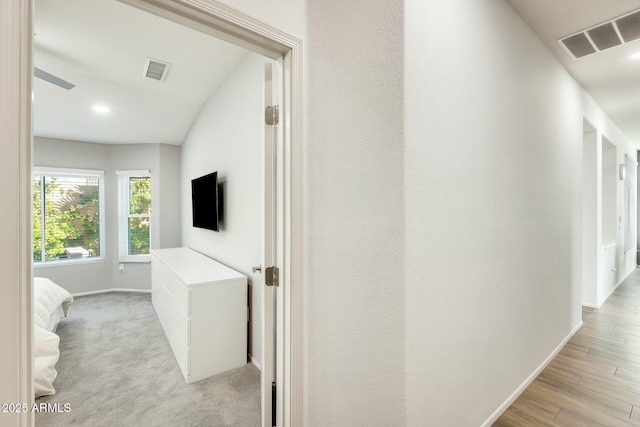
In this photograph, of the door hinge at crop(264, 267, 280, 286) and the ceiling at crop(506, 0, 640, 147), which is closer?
the door hinge at crop(264, 267, 280, 286)

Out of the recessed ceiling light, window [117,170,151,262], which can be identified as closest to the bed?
window [117,170,151,262]

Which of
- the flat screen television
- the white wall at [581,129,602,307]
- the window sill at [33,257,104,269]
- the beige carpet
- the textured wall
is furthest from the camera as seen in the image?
the window sill at [33,257,104,269]

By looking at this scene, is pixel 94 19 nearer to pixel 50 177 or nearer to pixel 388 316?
pixel 388 316

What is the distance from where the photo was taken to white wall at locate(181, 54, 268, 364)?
2619 millimetres

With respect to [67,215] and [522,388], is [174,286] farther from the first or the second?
[67,215]

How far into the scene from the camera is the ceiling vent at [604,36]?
2.17 metres

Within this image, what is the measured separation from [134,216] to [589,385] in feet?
20.8

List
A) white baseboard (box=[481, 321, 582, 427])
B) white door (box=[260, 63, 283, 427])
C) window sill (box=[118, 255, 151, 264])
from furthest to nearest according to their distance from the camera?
1. window sill (box=[118, 255, 151, 264])
2. white baseboard (box=[481, 321, 582, 427])
3. white door (box=[260, 63, 283, 427])

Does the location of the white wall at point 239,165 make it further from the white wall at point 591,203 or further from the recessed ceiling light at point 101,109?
the white wall at point 591,203

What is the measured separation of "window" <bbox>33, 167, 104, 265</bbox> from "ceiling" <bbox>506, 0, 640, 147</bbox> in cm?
622

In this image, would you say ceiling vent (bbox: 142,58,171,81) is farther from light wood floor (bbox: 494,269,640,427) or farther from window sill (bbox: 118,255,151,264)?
light wood floor (bbox: 494,269,640,427)

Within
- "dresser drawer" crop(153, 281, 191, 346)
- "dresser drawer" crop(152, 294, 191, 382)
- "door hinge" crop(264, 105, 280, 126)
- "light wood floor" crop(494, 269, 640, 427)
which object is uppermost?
"door hinge" crop(264, 105, 280, 126)

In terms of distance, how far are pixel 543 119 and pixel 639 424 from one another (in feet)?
7.01

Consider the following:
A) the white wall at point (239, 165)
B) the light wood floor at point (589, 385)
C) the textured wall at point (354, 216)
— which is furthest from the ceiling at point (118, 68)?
the light wood floor at point (589, 385)
